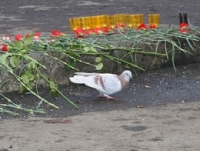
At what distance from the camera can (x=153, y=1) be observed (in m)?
13.3

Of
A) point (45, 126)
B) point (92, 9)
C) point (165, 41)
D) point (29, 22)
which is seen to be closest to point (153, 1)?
point (92, 9)

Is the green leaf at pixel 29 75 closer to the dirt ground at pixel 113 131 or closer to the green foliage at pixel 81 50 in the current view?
the green foliage at pixel 81 50

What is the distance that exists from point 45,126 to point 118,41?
2.07 metres

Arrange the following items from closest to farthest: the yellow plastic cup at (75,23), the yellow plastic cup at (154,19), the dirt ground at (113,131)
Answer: the dirt ground at (113,131) → the yellow plastic cup at (75,23) → the yellow plastic cup at (154,19)

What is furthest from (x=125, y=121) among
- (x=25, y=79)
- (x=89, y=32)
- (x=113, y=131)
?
(x=89, y=32)

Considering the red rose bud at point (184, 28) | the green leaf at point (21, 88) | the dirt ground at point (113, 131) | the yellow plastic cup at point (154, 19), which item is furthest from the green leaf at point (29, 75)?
the yellow plastic cup at point (154, 19)

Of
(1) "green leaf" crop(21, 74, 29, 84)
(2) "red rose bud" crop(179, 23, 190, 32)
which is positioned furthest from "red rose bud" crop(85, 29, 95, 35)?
(1) "green leaf" crop(21, 74, 29, 84)

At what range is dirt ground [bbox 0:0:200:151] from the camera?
5.41 metres

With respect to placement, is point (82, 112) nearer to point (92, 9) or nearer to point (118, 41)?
point (118, 41)

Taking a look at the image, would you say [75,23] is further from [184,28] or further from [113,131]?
[113,131]

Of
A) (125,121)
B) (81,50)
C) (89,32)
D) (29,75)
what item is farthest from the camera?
(89,32)

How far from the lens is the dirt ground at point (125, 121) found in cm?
541

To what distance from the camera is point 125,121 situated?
6.12 metres

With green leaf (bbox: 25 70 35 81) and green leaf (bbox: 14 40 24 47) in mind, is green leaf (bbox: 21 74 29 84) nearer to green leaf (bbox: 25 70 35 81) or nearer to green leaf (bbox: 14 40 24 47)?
green leaf (bbox: 25 70 35 81)
